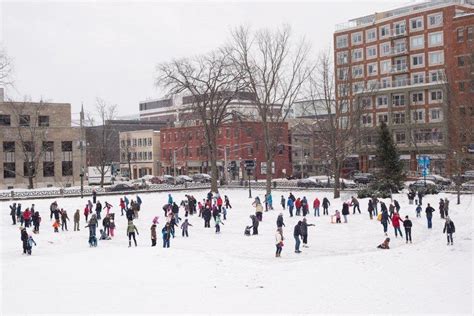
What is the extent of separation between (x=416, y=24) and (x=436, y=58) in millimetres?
5567

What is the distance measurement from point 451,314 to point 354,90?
68.3 metres

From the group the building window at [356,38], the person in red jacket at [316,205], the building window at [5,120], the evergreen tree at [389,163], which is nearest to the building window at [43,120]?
the building window at [5,120]

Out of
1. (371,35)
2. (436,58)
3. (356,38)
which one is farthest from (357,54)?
(436,58)

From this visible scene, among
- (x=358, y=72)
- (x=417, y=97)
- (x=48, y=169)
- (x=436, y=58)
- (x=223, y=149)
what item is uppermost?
(x=436, y=58)

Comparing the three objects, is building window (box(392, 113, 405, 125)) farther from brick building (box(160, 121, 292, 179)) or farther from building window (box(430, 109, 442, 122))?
brick building (box(160, 121, 292, 179))

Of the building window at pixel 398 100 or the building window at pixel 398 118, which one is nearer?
the building window at pixel 398 118

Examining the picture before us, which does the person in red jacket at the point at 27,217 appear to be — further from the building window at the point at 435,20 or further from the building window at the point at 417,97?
the building window at the point at 435,20

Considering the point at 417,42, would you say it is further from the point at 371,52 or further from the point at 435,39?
the point at 371,52

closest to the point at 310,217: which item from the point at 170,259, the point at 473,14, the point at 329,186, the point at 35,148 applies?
the point at 170,259

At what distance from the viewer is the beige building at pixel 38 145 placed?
65688mm

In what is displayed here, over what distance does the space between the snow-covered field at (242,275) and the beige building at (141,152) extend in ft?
226

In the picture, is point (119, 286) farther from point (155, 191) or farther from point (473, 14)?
point (473, 14)

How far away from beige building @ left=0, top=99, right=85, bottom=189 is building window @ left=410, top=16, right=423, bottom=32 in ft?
150

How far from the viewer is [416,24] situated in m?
76.6
